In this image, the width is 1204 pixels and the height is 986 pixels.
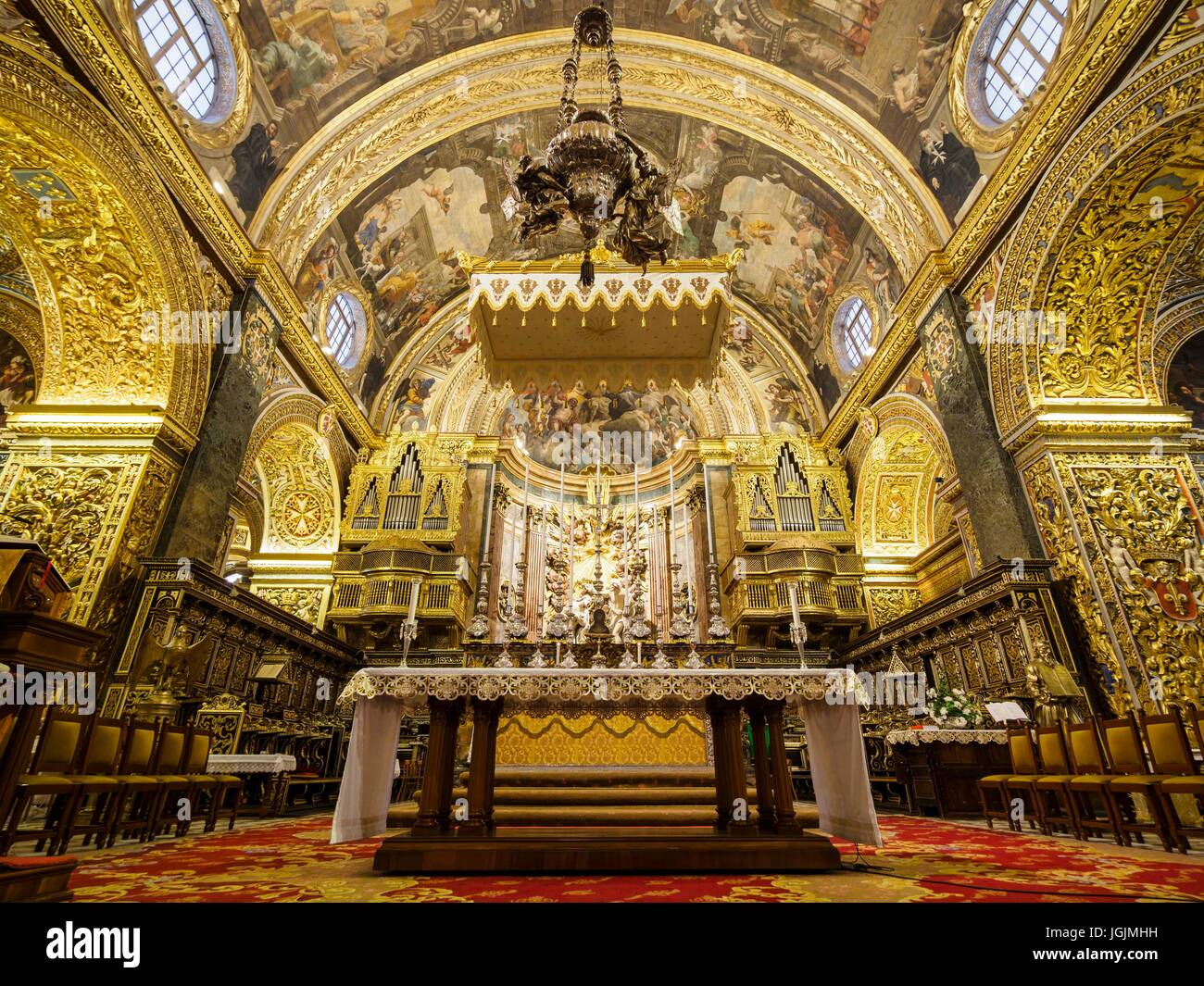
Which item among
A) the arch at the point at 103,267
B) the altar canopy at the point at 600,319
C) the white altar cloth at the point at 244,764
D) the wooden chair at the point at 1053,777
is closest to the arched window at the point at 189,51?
the arch at the point at 103,267

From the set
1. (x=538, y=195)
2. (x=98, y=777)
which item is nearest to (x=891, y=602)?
(x=538, y=195)

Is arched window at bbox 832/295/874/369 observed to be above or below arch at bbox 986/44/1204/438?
above

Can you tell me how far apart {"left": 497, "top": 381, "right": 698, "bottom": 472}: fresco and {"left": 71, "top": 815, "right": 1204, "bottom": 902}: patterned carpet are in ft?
47.1

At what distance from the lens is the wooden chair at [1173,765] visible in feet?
13.4

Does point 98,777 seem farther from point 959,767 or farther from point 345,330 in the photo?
point 345,330

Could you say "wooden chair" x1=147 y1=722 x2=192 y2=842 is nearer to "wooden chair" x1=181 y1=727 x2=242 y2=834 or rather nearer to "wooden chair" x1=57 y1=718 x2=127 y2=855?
"wooden chair" x1=181 y1=727 x2=242 y2=834

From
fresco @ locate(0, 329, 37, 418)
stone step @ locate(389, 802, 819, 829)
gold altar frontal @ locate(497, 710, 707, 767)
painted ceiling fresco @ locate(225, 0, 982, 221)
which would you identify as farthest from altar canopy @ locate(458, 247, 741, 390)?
fresco @ locate(0, 329, 37, 418)

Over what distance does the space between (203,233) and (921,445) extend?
13.2 metres

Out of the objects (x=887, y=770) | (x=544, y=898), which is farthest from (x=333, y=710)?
(x=544, y=898)

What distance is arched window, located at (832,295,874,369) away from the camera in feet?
41.8

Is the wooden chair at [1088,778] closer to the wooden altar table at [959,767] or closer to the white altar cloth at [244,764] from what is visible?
the wooden altar table at [959,767]

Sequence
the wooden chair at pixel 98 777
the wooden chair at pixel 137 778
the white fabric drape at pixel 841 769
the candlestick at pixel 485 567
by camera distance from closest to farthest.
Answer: the white fabric drape at pixel 841 769 < the wooden chair at pixel 98 777 < the wooden chair at pixel 137 778 < the candlestick at pixel 485 567

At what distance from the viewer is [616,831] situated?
391 centimetres

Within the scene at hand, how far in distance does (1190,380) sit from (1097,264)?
4.14 m
